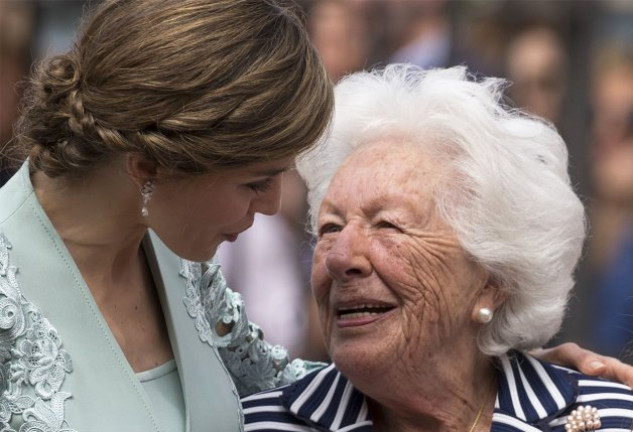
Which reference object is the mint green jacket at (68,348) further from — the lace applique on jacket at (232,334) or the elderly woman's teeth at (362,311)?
the elderly woman's teeth at (362,311)

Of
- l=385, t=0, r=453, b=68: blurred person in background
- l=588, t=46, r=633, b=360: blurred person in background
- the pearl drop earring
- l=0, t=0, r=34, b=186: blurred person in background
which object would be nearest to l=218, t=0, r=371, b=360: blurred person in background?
l=385, t=0, r=453, b=68: blurred person in background

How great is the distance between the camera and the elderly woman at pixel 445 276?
3.41 m

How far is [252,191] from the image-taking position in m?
3.00

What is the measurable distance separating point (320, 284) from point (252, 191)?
603 millimetres

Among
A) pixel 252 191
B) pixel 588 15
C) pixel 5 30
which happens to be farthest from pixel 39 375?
pixel 588 15

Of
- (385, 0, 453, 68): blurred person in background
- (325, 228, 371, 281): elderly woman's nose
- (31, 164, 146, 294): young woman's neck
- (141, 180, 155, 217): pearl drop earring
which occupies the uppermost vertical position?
(141, 180, 155, 217): pearl drop earring

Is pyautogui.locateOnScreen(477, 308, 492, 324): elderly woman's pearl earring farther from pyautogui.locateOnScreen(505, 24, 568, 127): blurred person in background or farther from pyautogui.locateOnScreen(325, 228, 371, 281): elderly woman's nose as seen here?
pyautogui.locateOnScreen(505, 24, 568, 127): blurred person in background

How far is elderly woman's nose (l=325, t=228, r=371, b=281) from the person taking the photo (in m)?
3.42

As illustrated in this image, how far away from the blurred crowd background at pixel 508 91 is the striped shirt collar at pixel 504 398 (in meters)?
2.48

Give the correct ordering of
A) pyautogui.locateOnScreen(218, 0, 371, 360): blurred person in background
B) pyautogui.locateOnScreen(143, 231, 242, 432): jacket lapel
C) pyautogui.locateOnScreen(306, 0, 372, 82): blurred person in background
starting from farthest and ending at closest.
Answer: pyautogui.locateOnScreen(306, 0, 372, 82): blurred person in background → pyautogui.locateOnScreen(218, 0, 371, 360): blurred person in background → pyautogui.locateOnScreen(143, 231, 242, 432): jacket lapel

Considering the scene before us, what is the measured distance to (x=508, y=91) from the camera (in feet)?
21.3

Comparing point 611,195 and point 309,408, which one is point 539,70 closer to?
point 611,195

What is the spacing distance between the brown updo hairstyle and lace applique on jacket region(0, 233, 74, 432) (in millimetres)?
302

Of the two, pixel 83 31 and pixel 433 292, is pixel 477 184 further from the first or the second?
pixel 83 31
